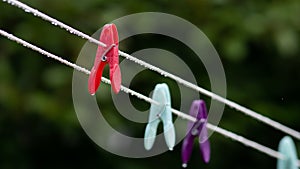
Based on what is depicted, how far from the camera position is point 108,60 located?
75 centimetres

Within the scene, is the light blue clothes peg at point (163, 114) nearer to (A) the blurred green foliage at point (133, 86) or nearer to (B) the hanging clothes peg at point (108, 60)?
(B) the hanging clothes peg at point (108, 60)

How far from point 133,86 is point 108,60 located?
88 centimetres

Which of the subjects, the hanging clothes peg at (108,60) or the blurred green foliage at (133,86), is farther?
the blurred green foliage at (133,86)

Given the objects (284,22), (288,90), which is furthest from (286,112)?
(284,22)

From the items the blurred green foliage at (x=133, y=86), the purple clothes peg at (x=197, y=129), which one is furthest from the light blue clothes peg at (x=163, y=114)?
the blurred green foliage at (x=133, y=86)

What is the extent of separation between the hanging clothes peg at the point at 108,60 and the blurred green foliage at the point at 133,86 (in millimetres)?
740

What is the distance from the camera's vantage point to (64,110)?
1.55m

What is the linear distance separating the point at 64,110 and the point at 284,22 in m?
0.51

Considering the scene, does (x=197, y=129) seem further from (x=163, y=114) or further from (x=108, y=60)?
(x=108, y=60)

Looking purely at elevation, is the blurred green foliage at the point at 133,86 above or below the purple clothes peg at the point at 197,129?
above

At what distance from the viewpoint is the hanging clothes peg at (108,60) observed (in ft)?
2.43

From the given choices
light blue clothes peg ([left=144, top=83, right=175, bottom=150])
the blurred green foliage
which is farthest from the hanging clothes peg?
the blurred green foliage

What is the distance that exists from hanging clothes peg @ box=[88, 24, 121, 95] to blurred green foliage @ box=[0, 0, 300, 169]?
740 millimetres

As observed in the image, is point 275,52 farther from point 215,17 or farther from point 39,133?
point 39,133
